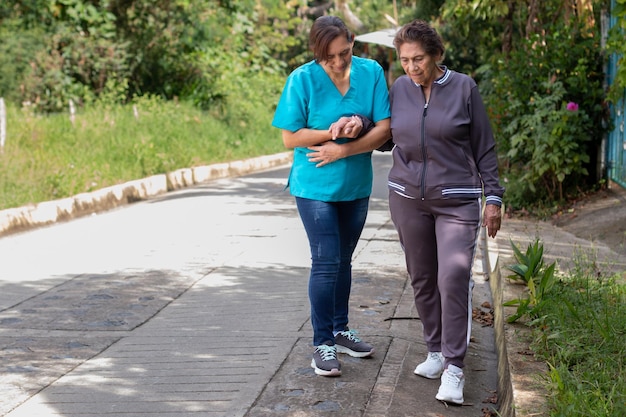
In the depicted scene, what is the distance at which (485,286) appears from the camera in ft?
25.7

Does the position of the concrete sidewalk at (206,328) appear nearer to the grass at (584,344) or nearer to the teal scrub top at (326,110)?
the grass at (584,344)

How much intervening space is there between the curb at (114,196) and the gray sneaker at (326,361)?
6527 millimetres

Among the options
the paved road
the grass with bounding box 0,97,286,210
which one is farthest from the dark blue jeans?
the grass with bounding box 0,97,286,210

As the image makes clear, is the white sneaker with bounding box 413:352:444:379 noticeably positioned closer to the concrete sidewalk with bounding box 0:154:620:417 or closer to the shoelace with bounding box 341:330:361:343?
the concrete sidewalk with bounding box 0:154:620:417

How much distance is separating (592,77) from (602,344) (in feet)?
22.8

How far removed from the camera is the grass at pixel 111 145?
12.9 m

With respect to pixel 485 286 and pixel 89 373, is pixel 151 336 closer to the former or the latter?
pixel 89 373

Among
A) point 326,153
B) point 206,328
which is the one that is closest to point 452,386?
point 326,153

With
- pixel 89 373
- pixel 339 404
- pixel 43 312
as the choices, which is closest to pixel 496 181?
pixel 339 404

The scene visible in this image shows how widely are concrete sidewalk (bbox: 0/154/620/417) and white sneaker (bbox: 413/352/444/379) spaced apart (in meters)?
0.06

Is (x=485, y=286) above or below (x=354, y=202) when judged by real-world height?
below

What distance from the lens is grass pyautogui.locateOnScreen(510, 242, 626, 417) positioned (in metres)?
3.86

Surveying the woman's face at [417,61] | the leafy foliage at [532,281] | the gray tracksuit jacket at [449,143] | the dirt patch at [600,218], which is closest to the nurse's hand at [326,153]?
the gray tracksuit jacket at [449,143]

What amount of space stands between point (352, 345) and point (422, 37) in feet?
5.66
